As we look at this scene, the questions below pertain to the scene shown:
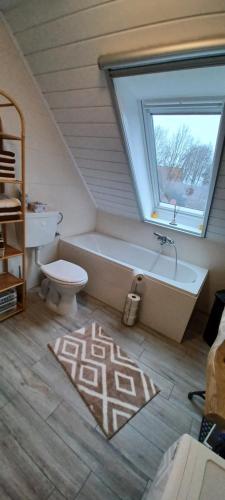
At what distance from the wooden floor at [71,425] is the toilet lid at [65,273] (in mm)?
432

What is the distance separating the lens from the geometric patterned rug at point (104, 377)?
4.38 feet

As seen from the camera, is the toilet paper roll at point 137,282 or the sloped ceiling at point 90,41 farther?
the toilet paper roll at point 137,282

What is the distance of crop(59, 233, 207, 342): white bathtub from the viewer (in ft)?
6.20

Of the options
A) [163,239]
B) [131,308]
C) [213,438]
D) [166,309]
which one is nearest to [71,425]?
[213,438]

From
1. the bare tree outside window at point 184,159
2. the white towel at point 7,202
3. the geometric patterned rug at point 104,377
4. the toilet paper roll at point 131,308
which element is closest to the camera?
the geometric patterned rug at point 104,377

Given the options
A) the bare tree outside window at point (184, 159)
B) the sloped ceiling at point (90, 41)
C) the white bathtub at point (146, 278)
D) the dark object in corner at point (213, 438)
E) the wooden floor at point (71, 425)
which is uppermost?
the sloped ceiling at point (90, 41)

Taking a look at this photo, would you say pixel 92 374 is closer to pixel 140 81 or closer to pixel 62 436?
pixel 62 436

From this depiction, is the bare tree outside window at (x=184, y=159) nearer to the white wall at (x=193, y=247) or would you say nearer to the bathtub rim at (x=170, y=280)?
the white wall at (x=193, y=247)

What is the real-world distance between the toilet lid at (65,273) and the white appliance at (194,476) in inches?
53.3

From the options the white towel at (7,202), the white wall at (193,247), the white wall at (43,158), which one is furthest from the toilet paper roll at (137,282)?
the white towel at (7,202)

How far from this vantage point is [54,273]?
1.90 metres

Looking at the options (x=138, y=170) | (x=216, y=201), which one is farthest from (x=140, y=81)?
(x=216, y=201)

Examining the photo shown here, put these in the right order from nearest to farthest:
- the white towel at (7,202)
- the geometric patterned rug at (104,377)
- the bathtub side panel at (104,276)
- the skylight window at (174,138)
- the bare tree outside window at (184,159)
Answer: the geometric patterned rug at (104,377) < the skylight window at (174,138) < the white towel at (7,202) < the bare tree outside window at (184,159) < the bathtub side panel at (104,276)

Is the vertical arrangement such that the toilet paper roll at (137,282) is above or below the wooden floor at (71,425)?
above
